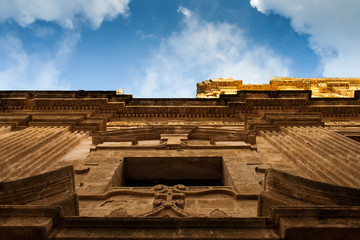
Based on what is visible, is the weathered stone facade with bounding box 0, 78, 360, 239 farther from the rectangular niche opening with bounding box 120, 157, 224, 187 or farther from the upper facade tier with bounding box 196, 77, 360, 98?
the upper facade tier with bounding box 196, 77, 360, 98

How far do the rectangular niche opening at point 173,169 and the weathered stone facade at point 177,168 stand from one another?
3 cm

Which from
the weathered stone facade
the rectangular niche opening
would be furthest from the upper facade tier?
the rectangular niche opening

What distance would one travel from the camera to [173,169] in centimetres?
712

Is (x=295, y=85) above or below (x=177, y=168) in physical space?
above

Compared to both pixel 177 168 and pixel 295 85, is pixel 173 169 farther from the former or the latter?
pixel 295 85

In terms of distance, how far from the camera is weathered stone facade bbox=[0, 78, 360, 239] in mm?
2955

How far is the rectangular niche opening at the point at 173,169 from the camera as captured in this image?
7.05 m

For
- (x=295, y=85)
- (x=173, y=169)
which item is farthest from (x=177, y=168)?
(x=295, y=85)

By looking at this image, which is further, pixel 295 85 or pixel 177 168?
pixel 295 85

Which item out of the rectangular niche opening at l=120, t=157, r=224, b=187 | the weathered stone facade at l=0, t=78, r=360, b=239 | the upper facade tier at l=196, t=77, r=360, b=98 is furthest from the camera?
the upper facade tier at l=196, t=77, r=360, b=98

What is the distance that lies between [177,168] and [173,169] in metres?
0.11

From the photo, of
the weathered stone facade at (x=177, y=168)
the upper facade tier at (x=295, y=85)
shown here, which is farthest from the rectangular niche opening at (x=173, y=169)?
the upper facade tier at (x=295, y=85)

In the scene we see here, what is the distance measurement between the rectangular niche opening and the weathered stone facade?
0.03 metres

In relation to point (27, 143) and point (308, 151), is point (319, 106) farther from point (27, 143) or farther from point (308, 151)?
point (27, 143)
